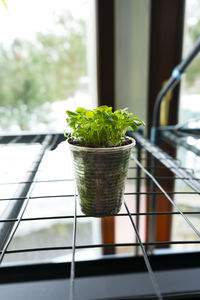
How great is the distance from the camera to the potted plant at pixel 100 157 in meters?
0.42

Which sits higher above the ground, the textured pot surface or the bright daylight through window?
the bright daylight through window

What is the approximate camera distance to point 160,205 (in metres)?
1.47

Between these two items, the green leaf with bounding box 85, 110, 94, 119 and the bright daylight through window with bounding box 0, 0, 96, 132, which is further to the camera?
the bright daylight through window with bounding box 0, 0, 96, 132

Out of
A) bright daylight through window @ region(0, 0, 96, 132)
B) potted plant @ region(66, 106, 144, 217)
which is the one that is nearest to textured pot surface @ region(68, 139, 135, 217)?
potted plant @ region(66, 106, 144, 217)

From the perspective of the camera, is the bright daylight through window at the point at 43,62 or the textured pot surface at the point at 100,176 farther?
the bright daylight through window at the point at 43,62

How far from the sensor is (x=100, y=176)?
0.42 metres

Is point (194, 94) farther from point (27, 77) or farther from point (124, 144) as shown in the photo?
point (124, 144)

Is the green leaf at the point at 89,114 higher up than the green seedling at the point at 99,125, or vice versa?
the green leaf at the point at 89,114

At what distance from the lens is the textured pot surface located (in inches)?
16.3

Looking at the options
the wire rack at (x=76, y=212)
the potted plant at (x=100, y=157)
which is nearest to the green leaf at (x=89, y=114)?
the potted plant at (x=100, y=157)

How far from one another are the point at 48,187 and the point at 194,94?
4.02ft

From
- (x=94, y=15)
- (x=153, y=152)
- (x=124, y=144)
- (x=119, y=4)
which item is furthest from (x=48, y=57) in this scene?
(x=124, y=144)

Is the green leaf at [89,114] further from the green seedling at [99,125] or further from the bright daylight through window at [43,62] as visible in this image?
the bright daylight through window at [43,62]

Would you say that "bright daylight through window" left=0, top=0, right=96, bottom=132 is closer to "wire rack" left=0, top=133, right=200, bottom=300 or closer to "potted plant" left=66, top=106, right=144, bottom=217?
"wire rack" left=0, top=133, right=200, bottom=300
